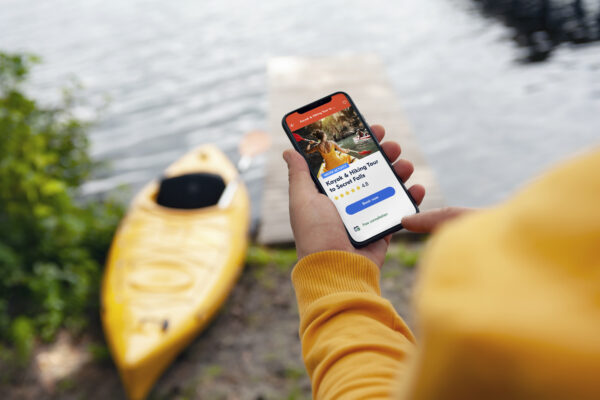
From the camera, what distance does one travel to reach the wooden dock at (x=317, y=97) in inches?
184

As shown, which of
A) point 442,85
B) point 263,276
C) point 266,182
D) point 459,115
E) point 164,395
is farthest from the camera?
point 442,85

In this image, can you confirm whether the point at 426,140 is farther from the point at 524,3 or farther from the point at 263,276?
the point at 524,3

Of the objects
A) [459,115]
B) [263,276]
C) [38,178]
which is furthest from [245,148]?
[459,115]

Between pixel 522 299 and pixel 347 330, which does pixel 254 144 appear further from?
pixel 522 299

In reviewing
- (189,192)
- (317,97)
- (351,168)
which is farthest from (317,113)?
(317,97)

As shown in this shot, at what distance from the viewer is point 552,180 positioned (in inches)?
14.8

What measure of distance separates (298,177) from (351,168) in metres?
0.24

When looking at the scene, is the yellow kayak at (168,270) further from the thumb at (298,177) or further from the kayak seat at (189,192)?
the thumb at (298,177)

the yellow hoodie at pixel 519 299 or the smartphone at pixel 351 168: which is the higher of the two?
the yellow hoodie at pixel 519 299

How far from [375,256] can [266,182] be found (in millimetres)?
3914

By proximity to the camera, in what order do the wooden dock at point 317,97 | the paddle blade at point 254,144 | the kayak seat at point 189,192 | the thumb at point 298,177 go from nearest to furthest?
the thumb at point 298,177, the kayak seat at point 189,192, the wooden dock at point 317,97, the paddle blade at point 254,144

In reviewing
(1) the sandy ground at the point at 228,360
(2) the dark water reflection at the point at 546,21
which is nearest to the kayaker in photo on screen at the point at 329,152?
(1) the sandy ground at the point at 228,360

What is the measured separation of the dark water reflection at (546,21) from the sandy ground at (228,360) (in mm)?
6037

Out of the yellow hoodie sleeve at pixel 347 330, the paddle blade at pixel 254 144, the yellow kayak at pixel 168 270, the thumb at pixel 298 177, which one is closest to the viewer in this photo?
the yellow hoodie sleeve at pixel 347 330
